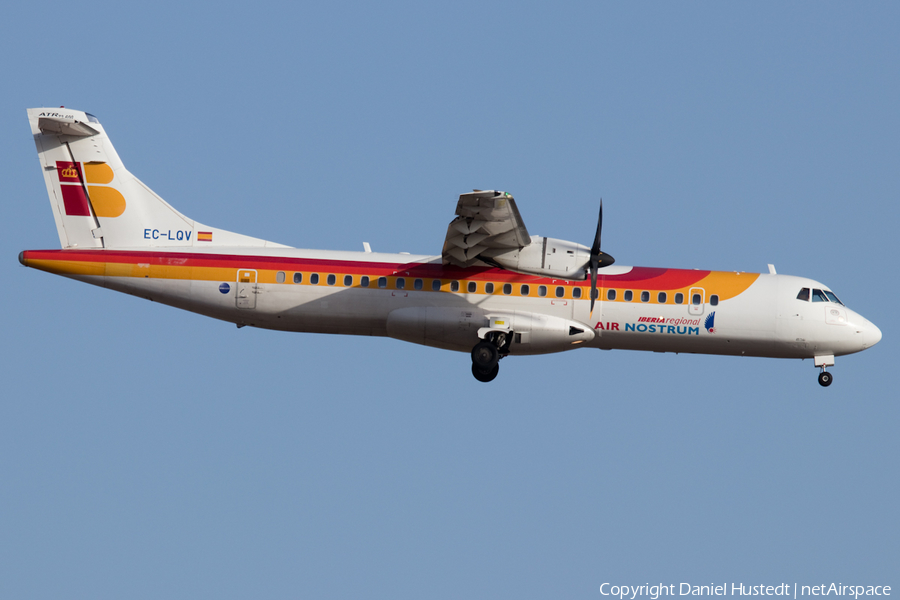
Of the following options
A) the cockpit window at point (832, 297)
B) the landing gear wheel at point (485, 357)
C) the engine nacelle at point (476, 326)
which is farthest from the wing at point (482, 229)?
the cockpit window at point (832, 297)

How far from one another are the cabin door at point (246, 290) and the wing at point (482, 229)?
4.91 meters

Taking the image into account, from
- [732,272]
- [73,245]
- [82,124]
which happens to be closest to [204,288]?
[73,245]

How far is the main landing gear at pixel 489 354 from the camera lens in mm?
23234

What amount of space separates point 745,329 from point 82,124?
59.6 ft

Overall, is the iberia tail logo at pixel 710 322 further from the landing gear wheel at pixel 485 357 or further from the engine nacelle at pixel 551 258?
the landing gear wheel at pixel 485 357

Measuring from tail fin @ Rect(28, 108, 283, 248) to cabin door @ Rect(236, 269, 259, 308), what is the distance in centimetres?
128

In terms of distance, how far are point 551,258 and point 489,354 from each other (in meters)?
2.93

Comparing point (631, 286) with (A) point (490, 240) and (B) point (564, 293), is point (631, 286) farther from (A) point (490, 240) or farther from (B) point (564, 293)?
(A) point (490, 240)

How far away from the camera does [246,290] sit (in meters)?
23.9

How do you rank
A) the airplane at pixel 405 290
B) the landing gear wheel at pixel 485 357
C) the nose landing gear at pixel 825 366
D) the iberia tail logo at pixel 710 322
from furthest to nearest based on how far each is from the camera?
the nose landing gear at pixel 825 366 < the iberia tail logo at pixel 710 322 < the airplane at pixel 405 290 < the landing gear wheel at pixel 485 357

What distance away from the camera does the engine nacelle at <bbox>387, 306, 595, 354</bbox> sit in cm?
2341

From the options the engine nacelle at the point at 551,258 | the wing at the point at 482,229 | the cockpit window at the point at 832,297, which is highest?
the wing at the point at 482,229

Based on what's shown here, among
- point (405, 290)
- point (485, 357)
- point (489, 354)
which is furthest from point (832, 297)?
point (405, 290)

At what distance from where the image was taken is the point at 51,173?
80.4 ft
